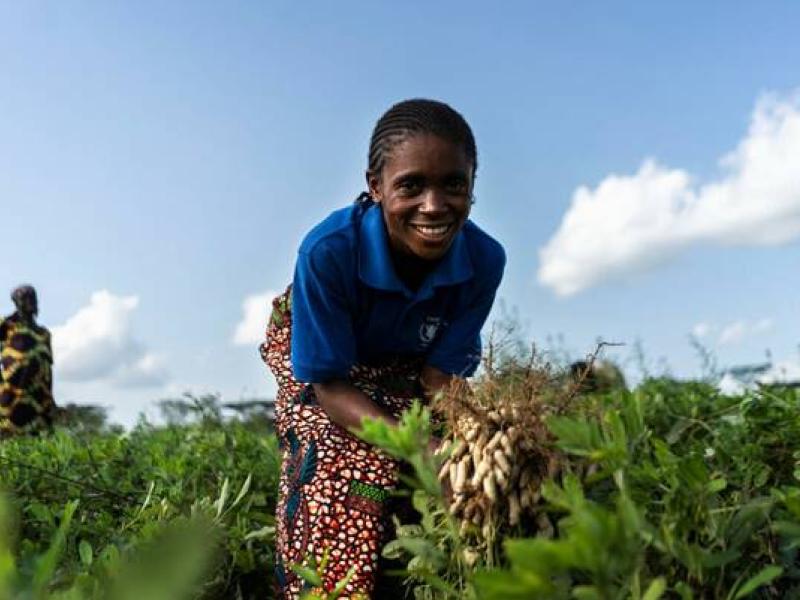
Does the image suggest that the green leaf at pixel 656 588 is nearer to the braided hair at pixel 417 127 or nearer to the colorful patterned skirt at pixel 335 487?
the colorful patterned skirt at pixel 335 487

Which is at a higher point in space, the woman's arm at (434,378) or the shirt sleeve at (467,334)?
the shirt sleeve at (467,334)

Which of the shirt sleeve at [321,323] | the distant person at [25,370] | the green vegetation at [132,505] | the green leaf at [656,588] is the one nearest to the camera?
the green leaf at [656,588]

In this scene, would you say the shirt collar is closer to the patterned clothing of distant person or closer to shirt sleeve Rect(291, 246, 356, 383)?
shirt sleeve Rect(291, 246, 356, 383)

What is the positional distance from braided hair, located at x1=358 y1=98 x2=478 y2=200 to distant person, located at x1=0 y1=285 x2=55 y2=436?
323 inches

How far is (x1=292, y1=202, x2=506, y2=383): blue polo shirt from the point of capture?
2740mm

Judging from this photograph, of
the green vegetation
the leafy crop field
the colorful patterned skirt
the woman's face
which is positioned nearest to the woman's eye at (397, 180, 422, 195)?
the woman's face

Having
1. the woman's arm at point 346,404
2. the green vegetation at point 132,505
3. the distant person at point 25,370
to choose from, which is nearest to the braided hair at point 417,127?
the woman's arm at point 346,404

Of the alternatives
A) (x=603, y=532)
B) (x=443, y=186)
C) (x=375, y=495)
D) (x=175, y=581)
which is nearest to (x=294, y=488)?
(x=375, y=495)

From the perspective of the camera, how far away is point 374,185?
2.90 m

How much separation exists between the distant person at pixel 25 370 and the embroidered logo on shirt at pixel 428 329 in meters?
7.97

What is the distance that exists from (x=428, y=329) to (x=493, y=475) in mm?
1245

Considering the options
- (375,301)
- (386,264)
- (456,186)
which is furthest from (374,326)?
(456,186)

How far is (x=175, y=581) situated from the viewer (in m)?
0.51

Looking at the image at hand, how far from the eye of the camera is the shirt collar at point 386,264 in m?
2.79
